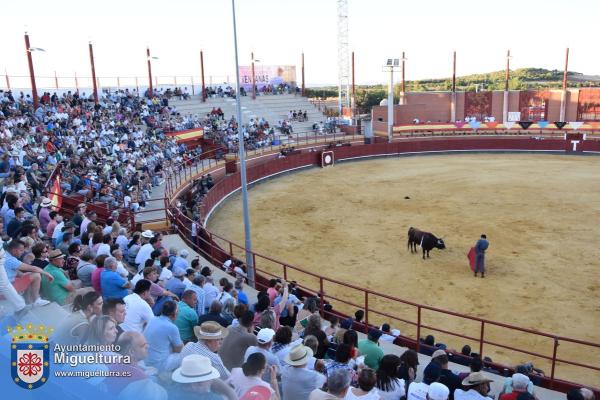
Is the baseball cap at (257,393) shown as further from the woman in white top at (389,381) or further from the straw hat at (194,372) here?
the woman in white top at (389,381)

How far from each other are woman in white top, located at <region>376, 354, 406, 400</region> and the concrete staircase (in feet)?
135

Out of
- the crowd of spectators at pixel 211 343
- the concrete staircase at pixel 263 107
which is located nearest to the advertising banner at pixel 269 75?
the concrete staircase at pixel 263 107

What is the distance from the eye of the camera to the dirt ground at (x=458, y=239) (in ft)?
39.6

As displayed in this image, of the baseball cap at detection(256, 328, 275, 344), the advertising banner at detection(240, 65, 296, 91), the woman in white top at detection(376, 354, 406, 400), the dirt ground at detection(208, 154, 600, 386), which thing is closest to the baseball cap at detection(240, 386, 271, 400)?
the baseball cap at detection(256, 328, 275, 344)

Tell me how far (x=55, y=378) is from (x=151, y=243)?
7.24m

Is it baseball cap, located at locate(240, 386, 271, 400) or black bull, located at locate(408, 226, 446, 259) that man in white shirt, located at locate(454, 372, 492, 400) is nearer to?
baseball cap, located at locate(240, 386, 271, 400)

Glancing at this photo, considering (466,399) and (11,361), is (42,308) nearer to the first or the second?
(11,361)

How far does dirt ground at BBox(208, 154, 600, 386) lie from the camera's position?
1206cm

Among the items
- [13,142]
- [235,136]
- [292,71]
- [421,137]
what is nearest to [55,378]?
[13,142]

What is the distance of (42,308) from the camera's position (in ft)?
15.3

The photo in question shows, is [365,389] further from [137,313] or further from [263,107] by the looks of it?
[263,107]

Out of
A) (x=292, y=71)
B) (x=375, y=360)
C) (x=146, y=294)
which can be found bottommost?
(x=375, y=360)

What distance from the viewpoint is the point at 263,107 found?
52.0m

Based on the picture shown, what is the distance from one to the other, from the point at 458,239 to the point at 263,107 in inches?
1437
